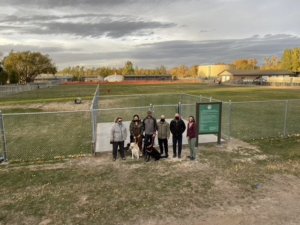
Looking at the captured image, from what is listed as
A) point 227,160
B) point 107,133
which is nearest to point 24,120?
point 107,133

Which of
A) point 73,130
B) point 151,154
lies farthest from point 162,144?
point 73,130

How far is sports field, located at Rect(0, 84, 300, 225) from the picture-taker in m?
6.10

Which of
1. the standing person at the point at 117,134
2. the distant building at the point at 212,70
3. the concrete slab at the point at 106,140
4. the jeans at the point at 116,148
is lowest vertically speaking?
the concrete slab at the point at 106,140

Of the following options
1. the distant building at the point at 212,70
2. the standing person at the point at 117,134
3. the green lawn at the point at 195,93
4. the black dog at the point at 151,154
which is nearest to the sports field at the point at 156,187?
the black dog at the point at 151,154

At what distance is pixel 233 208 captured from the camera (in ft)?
21.0

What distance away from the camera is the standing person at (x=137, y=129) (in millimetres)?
9961

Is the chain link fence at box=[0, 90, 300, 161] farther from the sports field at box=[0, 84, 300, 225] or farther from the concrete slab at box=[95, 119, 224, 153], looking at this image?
the concrete slab at box=[95, 119, 224, 153]

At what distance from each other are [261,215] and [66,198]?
4.64m

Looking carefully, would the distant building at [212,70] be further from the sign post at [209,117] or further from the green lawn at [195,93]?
the sign post at [209,117]

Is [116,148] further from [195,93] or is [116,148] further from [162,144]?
[195,93]

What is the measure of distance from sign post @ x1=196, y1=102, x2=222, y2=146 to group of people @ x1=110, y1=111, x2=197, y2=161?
56.6 inches

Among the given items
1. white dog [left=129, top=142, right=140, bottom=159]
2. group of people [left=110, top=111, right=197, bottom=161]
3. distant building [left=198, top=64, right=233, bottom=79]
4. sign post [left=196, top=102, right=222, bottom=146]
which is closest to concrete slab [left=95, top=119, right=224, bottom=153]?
sign post [left=196, top=102, right=222, bottom=146]

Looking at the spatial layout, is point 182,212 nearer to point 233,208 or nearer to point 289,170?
point 233,208

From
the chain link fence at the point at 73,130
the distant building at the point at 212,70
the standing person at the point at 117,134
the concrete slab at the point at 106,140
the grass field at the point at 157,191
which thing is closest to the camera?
the grass field at the point at 157,191
